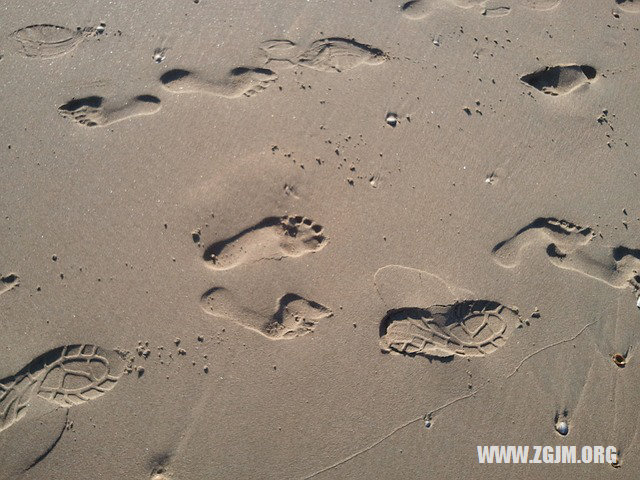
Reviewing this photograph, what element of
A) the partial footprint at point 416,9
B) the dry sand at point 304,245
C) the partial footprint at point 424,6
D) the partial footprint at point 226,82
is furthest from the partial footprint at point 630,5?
the partial footprint at point 226,82

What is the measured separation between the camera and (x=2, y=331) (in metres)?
3.78

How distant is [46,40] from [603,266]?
6.20 metres

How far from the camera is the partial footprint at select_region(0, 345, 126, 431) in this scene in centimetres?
373

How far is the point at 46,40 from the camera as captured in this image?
3990 millimetres

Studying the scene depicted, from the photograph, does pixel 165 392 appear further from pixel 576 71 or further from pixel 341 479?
pixel 576 71

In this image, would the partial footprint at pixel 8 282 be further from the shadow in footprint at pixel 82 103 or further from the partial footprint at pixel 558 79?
the partial footprint at pixel 558 79

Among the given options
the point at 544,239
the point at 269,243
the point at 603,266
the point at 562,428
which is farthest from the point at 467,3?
the point at 562,428

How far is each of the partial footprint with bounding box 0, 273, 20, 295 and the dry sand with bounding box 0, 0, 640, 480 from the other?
23mm

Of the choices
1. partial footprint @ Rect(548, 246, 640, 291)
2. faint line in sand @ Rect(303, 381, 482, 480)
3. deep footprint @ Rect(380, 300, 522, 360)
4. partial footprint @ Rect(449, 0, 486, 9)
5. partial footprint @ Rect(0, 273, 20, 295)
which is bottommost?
faint line in sand @ Rect(303, 381, 482, 480)

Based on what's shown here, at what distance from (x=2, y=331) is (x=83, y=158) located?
73.0 inches

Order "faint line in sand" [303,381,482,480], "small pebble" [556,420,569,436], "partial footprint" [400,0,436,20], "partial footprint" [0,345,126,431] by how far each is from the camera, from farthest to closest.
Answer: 1. "partial footprint" [400,0,436,20]
2. "small pebble" [556,420,569,436]
3. "faint line in sand" [303,381,482,480]
4. "partial footprint" [0,345,126,431]

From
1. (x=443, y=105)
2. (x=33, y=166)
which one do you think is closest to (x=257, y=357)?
(x=33, y=166)

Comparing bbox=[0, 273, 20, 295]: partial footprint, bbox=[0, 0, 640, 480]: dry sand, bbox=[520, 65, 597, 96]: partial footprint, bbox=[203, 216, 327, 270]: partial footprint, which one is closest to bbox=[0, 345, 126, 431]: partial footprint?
bbox=[0, 0, 640, 480]: dry sand

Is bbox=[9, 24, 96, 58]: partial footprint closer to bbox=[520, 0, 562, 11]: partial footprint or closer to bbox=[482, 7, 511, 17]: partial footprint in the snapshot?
bbox=[482, 7, 511, 17]: partial footprint
